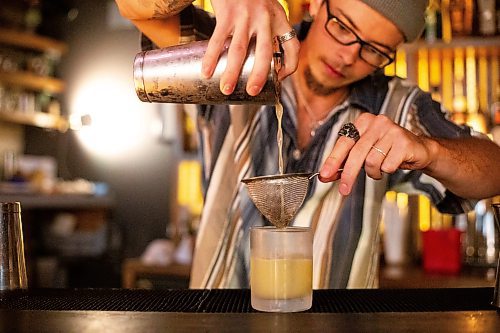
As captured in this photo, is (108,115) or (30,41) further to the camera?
(108,115)

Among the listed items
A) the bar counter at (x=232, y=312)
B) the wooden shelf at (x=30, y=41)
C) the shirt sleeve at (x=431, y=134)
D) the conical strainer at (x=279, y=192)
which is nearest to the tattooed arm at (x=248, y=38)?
the conical strainer at (x=279, y=192)

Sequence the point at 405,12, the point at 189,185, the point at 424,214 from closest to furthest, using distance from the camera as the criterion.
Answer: the point at 405,12 → the point at 424,214 → the point at 189,185

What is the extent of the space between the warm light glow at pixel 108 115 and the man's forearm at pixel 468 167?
16.3 ft

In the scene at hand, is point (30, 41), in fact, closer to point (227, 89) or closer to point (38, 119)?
point (38, 119)

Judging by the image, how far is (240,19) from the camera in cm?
118

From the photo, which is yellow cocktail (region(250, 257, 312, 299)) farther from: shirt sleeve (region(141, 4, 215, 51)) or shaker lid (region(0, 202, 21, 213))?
shirt sleeve (region(141, 4, 215, 51))

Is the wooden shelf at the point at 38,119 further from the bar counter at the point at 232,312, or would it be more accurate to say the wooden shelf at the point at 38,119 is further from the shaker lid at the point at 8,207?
the bar counter at the point at 232,312

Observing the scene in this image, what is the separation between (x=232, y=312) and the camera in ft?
3.76

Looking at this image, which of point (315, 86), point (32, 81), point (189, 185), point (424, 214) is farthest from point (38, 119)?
point (315, 86)

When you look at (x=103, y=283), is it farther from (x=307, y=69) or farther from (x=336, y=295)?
(x=336, y=295)

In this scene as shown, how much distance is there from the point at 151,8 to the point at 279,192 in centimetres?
54

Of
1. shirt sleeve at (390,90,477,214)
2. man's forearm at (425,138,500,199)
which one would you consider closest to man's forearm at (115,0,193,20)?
man's forearm at (425,138,500,199)

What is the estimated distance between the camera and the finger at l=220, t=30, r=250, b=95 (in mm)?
1167

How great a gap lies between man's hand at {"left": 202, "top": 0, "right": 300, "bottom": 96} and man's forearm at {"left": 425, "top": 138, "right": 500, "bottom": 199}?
56 centimetres
